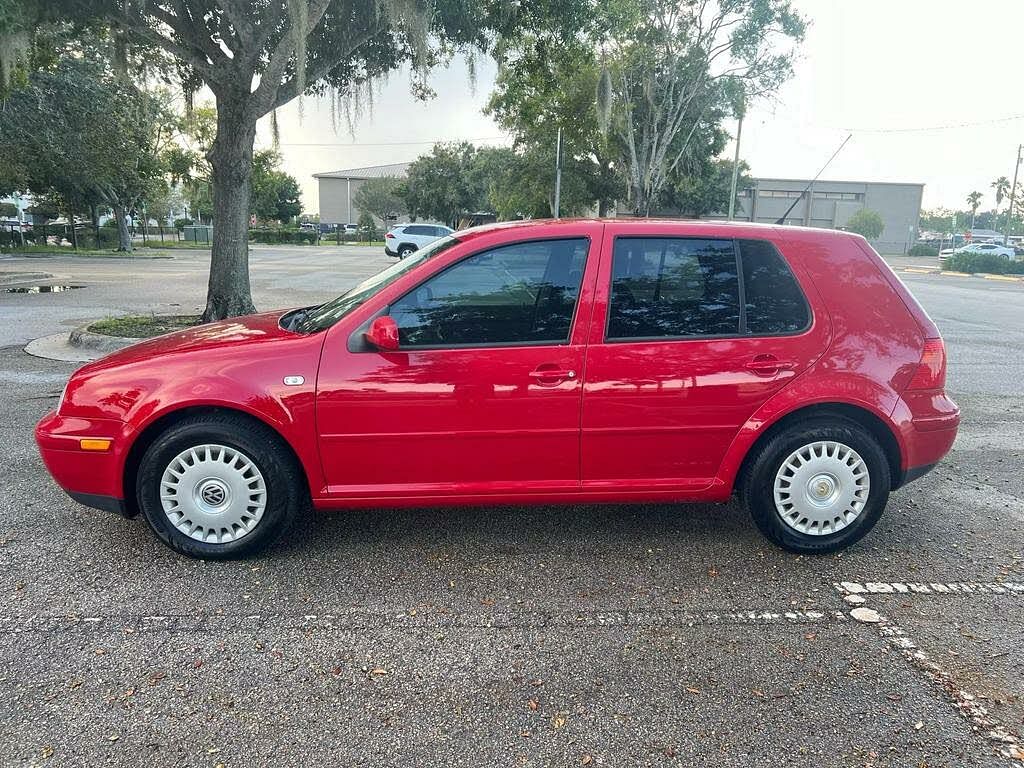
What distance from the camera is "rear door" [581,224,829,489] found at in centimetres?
353

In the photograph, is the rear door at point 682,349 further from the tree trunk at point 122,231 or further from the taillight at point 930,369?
the tree trunk at point 122,231

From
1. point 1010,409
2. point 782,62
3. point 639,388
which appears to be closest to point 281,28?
point 639,388

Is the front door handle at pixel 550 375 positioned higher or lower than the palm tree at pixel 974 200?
lower

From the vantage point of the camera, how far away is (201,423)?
3436mm

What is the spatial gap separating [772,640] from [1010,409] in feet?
18.4

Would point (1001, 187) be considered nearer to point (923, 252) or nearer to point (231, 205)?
point (923, 252)

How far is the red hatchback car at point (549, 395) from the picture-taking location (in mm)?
3445

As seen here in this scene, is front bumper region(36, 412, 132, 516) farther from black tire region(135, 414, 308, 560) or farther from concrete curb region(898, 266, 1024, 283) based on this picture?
concrete curb region(898, 266, 1024, 283)

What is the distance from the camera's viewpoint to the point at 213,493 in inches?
138

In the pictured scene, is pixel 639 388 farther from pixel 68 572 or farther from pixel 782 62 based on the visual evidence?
pixel 782 62

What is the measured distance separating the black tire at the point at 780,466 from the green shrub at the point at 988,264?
39.6 m

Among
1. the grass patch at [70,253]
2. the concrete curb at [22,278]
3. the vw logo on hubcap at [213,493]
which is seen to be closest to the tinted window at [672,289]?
the vw logo on hubcap at [213,493]

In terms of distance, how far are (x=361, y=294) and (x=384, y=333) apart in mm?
608

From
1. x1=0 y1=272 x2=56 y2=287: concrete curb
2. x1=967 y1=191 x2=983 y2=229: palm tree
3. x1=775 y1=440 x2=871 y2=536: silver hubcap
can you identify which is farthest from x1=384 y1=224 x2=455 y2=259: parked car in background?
x1=967 y1=191 x2=983 y2=229: palm tree
